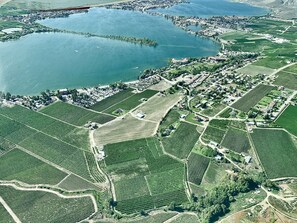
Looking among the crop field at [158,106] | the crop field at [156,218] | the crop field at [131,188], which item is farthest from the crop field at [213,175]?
the crop field at [158,106]

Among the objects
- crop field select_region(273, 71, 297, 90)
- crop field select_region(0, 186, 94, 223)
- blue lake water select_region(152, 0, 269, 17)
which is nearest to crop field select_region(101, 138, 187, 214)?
crop field select_region(0, 186, 94, 223)

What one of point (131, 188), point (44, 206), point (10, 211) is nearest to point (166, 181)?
point (131, 188)

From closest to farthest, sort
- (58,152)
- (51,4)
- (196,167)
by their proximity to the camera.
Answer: (196,167), (58,152), (51,4)

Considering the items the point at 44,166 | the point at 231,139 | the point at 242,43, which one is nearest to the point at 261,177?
the point at 231,139

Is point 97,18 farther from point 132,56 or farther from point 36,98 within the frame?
point 36,98

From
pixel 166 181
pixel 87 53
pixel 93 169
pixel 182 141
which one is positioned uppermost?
pixel 87 53

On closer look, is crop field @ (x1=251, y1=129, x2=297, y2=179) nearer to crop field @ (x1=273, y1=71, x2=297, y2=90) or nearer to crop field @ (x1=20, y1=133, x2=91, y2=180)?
crop field @ (x1=273, y1=71, x2=297, y2=90)

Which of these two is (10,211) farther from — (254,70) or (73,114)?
(254,70)
